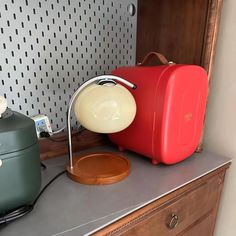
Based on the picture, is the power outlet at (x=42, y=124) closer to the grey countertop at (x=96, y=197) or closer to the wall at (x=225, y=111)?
the grey countertop at (x=96, y=197)

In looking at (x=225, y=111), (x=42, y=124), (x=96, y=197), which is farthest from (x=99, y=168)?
(x=225, y=111)

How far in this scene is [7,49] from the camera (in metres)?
0.80

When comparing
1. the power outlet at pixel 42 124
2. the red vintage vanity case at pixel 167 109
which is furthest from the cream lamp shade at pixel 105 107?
the power outlet at pixel 42 124

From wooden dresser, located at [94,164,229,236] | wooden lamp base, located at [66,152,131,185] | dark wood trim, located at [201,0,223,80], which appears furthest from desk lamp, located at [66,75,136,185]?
dark wood trim, located at [201,0,223,80]

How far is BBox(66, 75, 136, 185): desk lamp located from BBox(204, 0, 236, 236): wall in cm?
42

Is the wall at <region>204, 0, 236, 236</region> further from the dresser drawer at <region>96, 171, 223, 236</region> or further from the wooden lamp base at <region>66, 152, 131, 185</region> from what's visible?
the wooden lamp base at <region>66, 152, 131, 185</region>

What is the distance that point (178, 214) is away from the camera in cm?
→ 80

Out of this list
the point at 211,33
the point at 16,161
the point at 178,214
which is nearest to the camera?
the point at 16,161

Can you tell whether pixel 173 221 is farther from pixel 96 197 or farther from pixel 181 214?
pixel 96 197

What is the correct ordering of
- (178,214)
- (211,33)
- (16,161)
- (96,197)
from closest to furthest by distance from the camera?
(16,161), (96,197), (178,214), (211,33)

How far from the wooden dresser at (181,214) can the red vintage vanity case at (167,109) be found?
0.40 ft

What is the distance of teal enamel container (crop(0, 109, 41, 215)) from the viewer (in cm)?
53

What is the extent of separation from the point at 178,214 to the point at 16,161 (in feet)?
1.75

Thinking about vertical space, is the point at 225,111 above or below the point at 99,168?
above
